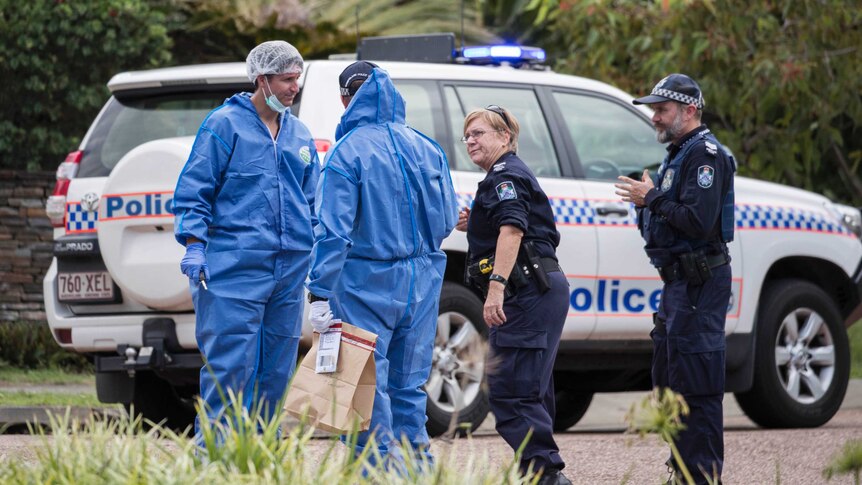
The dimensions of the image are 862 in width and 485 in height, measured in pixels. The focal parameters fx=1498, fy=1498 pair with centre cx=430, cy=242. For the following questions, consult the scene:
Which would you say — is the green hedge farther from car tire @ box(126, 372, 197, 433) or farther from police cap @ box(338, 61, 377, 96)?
police cap @ box(338, 61, 377, 96)

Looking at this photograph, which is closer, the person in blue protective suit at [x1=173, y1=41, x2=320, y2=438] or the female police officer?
the person in blue protective suit at [x1=173, y1=41, x2=320, y2=438]

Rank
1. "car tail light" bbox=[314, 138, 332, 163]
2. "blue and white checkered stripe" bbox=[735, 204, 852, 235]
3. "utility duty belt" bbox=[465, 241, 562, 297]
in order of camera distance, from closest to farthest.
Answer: "utility duty belt" bbox=[465, 241, 562, 297] < "car tail light" bbox=[314, 138, 332, 163] < "blue and white checkered stripe" bbox=[735, 204, 852, 235]

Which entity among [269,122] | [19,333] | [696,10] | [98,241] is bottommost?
[19,333]

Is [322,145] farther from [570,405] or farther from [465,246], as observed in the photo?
[570,405]

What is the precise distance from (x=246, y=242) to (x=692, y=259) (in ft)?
5.99

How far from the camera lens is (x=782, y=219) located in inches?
343

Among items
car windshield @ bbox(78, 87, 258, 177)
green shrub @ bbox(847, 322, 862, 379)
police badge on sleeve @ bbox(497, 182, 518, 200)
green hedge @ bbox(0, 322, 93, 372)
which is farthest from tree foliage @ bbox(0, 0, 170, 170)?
police badge on sleeve @ bbox(497, 182, 518, 200)

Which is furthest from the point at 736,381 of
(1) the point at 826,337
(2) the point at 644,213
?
(2) the point at 644,213

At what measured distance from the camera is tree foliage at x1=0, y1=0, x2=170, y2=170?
41.0 ft

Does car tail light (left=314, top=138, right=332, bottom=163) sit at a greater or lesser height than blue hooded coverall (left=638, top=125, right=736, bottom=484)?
greater

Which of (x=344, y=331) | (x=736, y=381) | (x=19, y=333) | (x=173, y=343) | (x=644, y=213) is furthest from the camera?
(x=19, y=333)

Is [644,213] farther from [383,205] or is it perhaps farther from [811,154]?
[811,154]

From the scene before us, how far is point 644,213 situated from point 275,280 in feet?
5.47

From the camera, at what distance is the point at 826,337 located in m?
9.07
